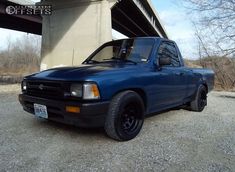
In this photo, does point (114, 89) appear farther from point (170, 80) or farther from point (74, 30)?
point (74, 30)

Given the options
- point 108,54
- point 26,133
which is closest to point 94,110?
point 26,133

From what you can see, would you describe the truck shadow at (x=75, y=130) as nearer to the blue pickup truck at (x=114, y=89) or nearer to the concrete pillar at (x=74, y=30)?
the blue pickup truck at (x=114, y=89)

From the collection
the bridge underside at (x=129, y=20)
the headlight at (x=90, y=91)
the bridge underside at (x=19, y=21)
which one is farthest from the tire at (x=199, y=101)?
the bridge underside at (x=19, y=21)

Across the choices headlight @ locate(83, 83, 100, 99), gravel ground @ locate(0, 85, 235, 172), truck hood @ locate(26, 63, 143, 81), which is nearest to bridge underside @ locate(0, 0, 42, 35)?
gravel ground @ locate(0, 85, 235, 172)

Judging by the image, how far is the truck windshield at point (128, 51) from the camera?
176 inches

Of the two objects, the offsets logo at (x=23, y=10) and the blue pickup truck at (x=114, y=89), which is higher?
the offsets logo at (x=23, y=10)

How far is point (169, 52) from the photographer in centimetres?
527

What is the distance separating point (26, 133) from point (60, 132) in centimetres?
54

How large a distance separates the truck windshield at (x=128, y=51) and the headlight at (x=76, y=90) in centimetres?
131

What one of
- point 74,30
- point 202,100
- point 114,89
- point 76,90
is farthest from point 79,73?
point 74,30

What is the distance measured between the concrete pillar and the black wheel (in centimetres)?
965

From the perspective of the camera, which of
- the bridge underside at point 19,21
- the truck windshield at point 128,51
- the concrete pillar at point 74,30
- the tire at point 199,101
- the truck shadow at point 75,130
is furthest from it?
the bridge underside at point 19,21

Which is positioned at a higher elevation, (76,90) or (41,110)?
(76,90)

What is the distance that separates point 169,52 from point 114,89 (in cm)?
216
